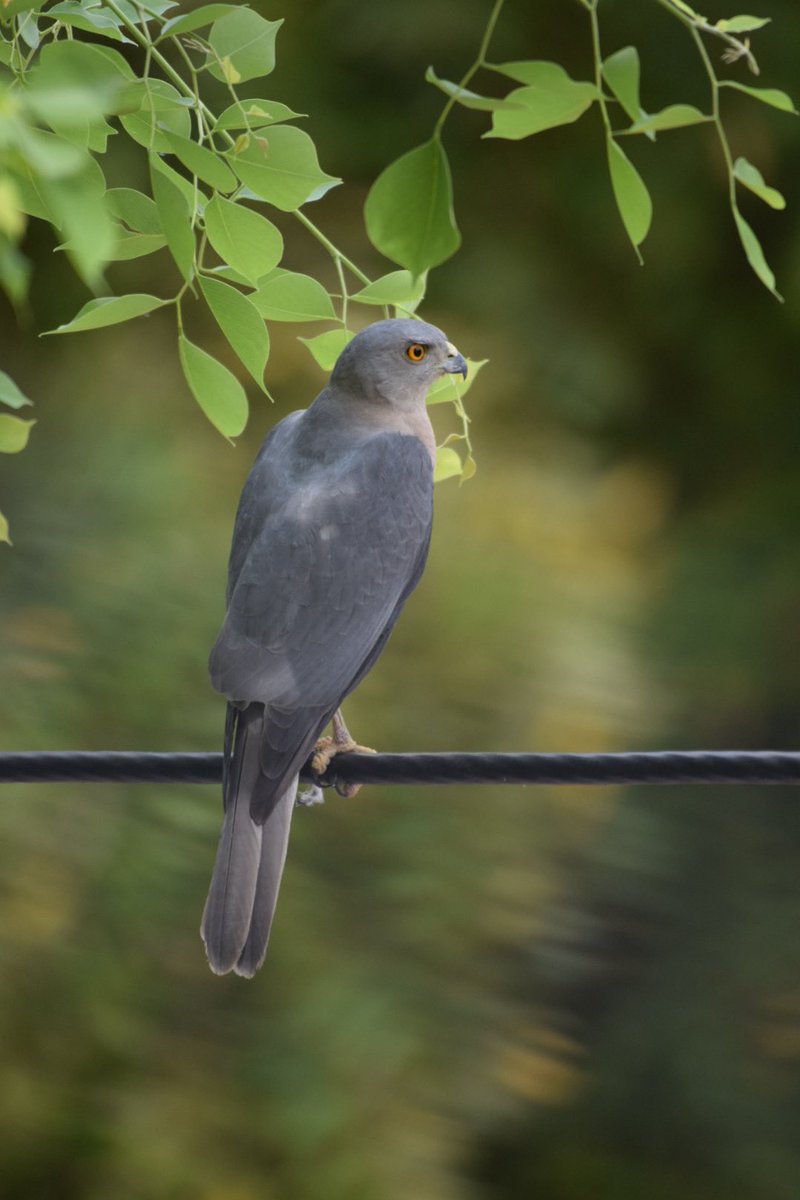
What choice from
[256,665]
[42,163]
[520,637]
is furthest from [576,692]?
[42,163]

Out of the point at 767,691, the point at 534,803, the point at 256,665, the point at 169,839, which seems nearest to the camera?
the point at 256,665

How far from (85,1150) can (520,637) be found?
1.63 metres

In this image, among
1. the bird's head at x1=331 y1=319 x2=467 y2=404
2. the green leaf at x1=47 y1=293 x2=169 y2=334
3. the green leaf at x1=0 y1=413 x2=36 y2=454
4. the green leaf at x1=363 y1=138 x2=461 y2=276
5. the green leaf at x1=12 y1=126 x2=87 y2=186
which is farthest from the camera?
the bird's head at x1=331 y1=319 x2=467 y2=404

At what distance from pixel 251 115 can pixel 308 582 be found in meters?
0.89

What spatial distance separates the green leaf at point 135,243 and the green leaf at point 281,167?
11 cm

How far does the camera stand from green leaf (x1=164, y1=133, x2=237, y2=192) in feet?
4.68

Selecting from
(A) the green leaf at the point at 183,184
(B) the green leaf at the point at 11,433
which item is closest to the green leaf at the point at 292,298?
(A) the green leaf at the point at 183,184

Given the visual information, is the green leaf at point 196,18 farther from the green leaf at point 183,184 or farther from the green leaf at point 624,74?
the green leaf at point 624,74

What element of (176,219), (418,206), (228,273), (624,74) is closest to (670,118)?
(624,74)

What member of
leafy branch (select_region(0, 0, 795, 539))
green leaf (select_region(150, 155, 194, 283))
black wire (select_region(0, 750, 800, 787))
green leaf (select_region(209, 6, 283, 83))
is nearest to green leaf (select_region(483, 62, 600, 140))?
leafy branch (select_region(0, 0, 795, 539))

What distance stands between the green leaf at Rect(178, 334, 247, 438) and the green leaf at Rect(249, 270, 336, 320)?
0.40 ft

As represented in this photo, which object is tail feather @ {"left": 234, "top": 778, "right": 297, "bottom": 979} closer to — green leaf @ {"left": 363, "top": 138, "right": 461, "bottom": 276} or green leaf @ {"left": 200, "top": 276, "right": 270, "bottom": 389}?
green leaf @ {"left": 200, "top": 276, "right": 270, "bottom": 389}

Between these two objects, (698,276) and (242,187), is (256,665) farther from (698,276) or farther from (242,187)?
(698,276)

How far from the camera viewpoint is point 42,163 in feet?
2.53
